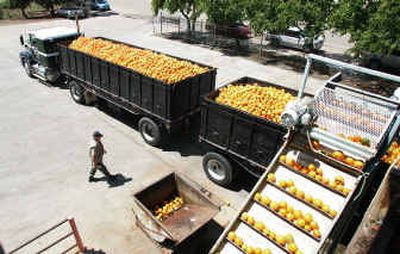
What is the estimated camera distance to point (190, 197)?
835 centimetres

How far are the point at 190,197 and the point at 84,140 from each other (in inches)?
220

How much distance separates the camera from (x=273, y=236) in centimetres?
595

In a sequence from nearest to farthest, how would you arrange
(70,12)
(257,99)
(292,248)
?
1. (292,248)
2. (257,99)
3. (70,12)

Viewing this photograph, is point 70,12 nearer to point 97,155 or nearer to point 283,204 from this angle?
point 97,155

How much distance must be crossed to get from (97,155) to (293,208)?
5.90m

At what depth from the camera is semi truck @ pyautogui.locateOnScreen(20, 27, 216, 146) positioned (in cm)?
1071

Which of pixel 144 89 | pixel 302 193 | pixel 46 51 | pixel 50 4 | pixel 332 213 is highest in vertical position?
pixel 50 4

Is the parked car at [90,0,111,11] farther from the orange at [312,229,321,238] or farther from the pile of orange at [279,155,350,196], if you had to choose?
the orange at [312,229,321,238]

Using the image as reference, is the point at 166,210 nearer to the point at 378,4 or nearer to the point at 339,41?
the point at 378,4

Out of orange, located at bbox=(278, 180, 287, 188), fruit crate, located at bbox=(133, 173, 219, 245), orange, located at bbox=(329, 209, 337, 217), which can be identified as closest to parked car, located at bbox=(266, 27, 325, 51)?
fruit crate, located at bbox=(133, 173, 219, 245)

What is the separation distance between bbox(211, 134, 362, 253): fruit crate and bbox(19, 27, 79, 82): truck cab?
12720 millimetres

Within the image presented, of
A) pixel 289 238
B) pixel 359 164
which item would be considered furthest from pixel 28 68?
pixel 359 164

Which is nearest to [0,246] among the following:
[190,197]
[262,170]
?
[190,197]

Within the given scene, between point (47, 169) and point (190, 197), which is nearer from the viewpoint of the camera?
point (190, 197)
